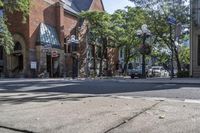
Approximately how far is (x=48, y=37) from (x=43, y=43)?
1.73m

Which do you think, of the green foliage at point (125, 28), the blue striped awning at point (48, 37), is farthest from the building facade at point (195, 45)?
the blue striped awning at point (48, 37)

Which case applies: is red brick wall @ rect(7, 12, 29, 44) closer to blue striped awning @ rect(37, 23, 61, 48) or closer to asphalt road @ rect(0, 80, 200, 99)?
blue striped awning @ rect(37, 23, 61, 48)

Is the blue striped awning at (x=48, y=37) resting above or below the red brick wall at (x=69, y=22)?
below

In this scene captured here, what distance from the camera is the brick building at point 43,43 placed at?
46188 millimetres

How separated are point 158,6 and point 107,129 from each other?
36385 millimetres

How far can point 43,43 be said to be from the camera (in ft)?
156

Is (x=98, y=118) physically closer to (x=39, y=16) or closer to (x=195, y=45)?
(x=195, y=45)

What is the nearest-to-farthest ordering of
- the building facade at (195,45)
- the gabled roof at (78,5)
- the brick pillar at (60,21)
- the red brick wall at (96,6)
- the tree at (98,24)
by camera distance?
the building facade at (195,45) < the brick pillar at (60,21) < the tree at (98,24) < the gabled roof at (78,5) < the red brick wall at (96,6)

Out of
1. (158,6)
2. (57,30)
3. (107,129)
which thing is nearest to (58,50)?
(57,30)

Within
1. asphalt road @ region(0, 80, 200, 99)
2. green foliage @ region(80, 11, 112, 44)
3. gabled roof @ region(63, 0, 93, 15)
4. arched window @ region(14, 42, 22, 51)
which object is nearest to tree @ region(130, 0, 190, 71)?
green foliage @ region(80, 11, 112, 44)

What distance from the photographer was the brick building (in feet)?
152

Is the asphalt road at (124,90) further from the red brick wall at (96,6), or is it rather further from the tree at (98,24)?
the red brick wall at (96,6)

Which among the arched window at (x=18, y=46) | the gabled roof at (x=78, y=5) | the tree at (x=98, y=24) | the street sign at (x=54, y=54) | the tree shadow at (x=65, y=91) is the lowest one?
the tree shadow at (x=65, y=91)

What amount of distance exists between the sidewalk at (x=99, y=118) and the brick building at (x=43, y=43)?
107 feet
